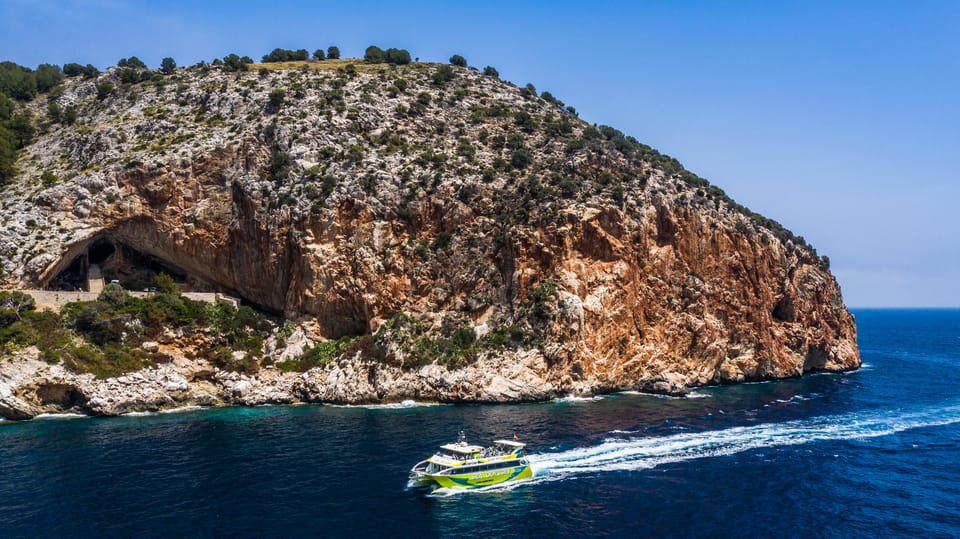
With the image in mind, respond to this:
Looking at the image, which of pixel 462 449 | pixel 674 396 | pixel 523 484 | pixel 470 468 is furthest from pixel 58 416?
pixel 674 396

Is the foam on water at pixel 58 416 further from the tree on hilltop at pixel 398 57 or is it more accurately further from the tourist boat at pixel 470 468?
the tree on hilltop at pixel 398 57

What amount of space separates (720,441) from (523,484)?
20052 mm

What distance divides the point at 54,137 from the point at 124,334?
139ft

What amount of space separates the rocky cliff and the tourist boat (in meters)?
24.6

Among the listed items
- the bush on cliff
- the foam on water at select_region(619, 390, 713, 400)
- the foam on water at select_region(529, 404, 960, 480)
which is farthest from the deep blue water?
the bush on cliff

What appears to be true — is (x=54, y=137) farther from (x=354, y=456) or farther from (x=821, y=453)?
(x=821, y=453)

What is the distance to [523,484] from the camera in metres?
44.1

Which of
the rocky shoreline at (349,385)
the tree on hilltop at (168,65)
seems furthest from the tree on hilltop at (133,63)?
the rocky shoreline at (349,385)

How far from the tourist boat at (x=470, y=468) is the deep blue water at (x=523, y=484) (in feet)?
3.83

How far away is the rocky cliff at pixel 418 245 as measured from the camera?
74.2m

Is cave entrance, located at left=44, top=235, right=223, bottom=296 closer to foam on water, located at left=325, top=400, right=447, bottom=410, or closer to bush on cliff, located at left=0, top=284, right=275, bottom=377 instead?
bush on cliff, located at left=0, top=284, right=275, bottom=377

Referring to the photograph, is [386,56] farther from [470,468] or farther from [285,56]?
[470,468]

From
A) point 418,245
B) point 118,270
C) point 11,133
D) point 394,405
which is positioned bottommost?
point 394,405

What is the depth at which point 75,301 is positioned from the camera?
2948 inches
